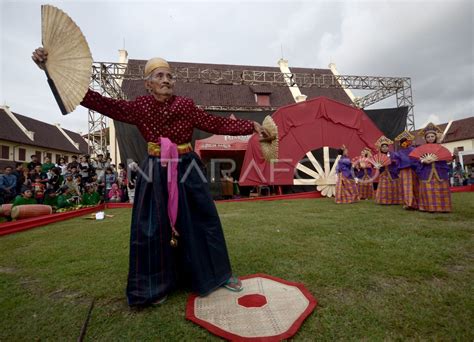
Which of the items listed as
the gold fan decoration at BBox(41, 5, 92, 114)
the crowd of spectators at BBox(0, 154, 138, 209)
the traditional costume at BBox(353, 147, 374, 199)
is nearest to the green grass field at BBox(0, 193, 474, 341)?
the gold fan decoration at BBox(41, 5, 92, 114)

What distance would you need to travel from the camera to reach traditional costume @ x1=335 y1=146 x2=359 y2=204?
792cm

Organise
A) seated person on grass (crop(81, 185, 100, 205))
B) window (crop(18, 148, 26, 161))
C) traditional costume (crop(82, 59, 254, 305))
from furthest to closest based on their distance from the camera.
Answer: window (crop(18, 148, 26, 161)) < seated person on grass (crop(81, 185, 100, 205)) < traditional costume (crop(82, 59, 254, 305))

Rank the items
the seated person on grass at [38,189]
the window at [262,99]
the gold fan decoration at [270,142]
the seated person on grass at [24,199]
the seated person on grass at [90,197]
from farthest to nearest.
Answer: the window at [262,99], the seated person on grass at [90,197], the seated person on grass at [38,189], the seated person on grass at [24,199], the gold fan decoration at [270,142]

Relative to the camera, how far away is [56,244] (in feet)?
12.1

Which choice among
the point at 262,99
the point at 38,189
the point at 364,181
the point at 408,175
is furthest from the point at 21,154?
the point at 408,175

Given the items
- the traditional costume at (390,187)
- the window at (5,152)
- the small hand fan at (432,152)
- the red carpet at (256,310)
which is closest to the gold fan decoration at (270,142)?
the red carpet at (256,310)

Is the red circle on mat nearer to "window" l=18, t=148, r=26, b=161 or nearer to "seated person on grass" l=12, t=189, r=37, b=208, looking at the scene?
"seated person on grass" l=12, t=189, r=37, b=208

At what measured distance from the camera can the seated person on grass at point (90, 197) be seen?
8477 millimetres

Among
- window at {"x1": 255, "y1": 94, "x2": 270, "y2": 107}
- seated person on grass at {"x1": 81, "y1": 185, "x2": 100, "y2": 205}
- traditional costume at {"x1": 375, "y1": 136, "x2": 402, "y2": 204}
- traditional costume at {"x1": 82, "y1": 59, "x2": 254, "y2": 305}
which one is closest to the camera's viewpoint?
traditional costume at {"x1": 82, "y1": 59, "x2": 254, "y2": 305}

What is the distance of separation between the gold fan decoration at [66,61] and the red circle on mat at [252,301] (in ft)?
5.69

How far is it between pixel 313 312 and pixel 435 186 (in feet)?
17.3

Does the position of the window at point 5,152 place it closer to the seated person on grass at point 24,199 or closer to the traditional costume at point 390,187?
the seated person on grass at point 24,199

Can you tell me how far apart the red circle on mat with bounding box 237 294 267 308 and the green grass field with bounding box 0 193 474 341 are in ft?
1.16

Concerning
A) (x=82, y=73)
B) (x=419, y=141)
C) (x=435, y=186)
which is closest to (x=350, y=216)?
(x=435, y=186)
